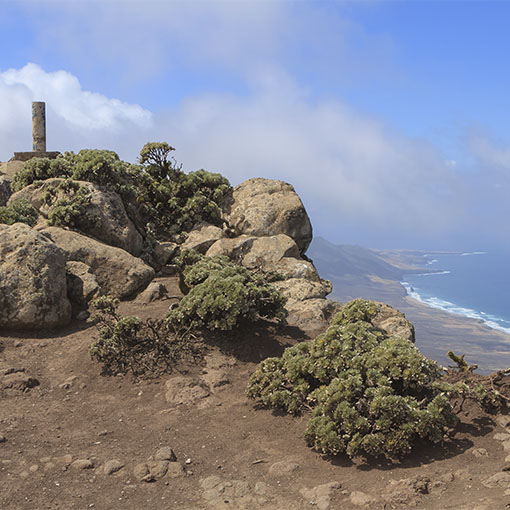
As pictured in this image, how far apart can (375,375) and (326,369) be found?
128 cm

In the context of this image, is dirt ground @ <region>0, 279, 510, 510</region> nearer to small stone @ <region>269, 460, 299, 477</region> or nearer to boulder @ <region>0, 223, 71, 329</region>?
small stone @ <region>269, 460, 299, 477</region>

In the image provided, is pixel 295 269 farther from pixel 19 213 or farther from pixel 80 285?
pixel 19 213

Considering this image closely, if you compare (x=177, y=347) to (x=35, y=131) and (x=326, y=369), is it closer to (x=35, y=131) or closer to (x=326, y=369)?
(x=326, y=369)

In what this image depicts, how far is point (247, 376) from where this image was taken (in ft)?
46.6

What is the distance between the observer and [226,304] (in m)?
15.0

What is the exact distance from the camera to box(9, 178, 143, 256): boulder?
21000mm

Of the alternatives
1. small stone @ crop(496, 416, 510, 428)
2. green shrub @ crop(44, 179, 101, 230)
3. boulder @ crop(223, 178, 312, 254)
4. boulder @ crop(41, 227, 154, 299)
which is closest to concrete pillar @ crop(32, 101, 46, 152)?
boulder @ crop(223, 178, 312, 254)

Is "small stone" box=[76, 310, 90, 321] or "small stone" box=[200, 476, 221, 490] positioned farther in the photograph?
"small stone" box=[76, 310, 90, 321]

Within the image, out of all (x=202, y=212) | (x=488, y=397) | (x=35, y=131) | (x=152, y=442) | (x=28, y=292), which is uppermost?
(x=35, y=131)

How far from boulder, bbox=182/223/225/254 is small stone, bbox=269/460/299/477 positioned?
46.4 ft

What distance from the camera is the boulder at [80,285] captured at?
57.6 feet

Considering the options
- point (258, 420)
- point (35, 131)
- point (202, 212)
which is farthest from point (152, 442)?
point (35, 131)

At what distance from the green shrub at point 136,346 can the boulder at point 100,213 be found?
6.25 m

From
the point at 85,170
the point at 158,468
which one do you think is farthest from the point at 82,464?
the point at 85,170
